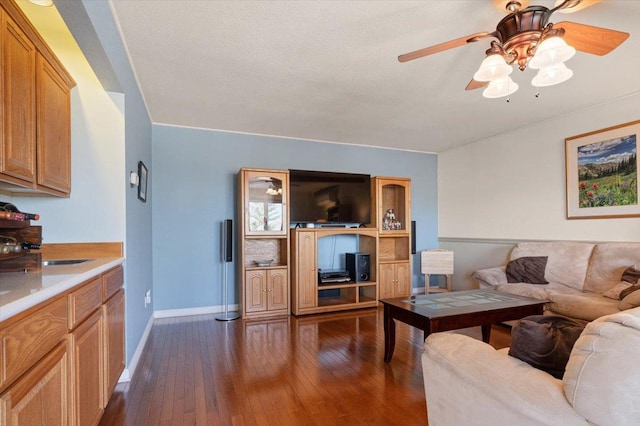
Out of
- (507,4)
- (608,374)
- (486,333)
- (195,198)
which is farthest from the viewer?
(195,198)

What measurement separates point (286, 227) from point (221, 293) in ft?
4.09

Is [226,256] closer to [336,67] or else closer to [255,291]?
[255,291]

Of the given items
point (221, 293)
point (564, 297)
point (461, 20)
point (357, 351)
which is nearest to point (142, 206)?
point (221, 293)

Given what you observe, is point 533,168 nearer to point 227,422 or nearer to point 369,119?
point 369,119

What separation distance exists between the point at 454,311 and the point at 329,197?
2526 millimetres

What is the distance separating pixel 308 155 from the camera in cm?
475

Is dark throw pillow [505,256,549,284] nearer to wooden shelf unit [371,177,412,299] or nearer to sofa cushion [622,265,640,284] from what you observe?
sofa cushion [622,265,640,284]

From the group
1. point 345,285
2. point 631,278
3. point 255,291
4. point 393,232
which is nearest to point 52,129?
point 255,291

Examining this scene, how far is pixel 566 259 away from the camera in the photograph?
3459 millimetres

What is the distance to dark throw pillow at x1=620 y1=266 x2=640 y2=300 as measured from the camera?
2530mm

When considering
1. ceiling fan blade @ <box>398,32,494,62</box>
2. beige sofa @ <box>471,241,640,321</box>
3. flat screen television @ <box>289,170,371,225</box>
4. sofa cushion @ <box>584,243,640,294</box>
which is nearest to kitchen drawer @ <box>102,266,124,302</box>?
ceiling fan blade @ <box>398,32,494,62</box>

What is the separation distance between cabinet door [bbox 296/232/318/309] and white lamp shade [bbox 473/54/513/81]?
2779 millimetres

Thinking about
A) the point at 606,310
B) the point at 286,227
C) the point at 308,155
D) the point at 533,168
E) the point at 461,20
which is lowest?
the point at 606,310

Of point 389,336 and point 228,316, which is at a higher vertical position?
point 389,336
